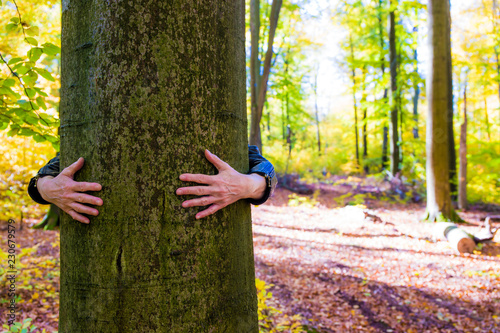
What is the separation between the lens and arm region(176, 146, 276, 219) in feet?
3.52

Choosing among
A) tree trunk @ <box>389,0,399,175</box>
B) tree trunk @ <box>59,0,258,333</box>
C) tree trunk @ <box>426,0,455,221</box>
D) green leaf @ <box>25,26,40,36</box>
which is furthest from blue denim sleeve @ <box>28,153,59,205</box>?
tree trunk @ <box>389,0,399,175</box>

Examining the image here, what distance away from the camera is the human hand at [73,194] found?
3.46 feet

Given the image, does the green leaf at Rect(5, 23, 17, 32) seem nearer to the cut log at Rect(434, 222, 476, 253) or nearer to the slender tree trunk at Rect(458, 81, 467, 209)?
the cut log at Rect(434, 222, 476, 253)

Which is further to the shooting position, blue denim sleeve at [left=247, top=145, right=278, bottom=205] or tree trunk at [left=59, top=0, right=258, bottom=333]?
blue denim sleeve at [left=247, top=145, right=278, bottom=205]

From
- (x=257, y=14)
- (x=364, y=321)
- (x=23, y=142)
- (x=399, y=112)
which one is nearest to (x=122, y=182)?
(x=364, y=321)

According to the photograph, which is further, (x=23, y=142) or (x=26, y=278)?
(x=23, y=142)

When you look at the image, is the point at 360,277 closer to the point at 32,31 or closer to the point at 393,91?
the point at 32,31

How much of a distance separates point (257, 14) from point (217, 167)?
7.07m

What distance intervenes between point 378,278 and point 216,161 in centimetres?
536

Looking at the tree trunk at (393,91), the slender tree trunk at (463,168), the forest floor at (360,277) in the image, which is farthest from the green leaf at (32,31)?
the tree trunk at (393,91)

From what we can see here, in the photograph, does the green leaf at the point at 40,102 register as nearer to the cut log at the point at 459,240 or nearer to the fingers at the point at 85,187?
the fingers at the point at 85,187

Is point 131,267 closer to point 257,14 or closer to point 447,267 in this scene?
point 447,267

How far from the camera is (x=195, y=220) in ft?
3.55

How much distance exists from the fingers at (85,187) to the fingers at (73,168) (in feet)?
0.16
